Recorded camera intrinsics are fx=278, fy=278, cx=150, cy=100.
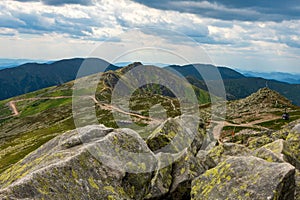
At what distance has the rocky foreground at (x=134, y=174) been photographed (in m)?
13.9

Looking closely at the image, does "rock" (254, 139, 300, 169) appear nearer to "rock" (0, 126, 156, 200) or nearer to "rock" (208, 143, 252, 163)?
"rock" (208, 143, 252, 163)

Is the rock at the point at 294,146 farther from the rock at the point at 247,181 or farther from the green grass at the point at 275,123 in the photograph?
the green grass at the point at 275,123

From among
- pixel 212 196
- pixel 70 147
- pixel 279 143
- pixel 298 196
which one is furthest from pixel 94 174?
pixel 279 143

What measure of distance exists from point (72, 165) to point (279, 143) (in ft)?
51.5

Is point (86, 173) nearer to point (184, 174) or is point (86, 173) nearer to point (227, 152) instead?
point (184, 174)

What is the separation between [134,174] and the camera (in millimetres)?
17797

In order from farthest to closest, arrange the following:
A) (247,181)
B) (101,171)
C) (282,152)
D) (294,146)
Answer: (294,146), (282,152), (101,171), (247,181)

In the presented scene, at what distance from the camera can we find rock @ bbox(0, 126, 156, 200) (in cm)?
1366

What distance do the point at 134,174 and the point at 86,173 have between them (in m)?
3.43

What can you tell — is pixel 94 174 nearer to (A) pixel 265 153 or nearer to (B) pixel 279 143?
(A) pixel 265 153

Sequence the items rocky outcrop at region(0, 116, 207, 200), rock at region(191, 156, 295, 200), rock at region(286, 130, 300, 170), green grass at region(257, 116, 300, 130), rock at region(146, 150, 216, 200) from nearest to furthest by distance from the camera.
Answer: rock at region(191, 156, 295, 200) < rocky outcrop at region(0, 116, 207, 200) < rock at region(146, 150, 216, 200) < rock at region(286, 130, 300, 170) < green grass at region(257, 116, 300, 130)

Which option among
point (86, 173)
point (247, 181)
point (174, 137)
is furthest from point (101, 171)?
point (174, 137)

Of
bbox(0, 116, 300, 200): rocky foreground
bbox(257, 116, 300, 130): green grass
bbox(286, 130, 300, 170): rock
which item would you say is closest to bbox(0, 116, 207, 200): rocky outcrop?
bbox(0, 116, 300, 200): rocky foreground

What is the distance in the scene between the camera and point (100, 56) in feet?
75.8
